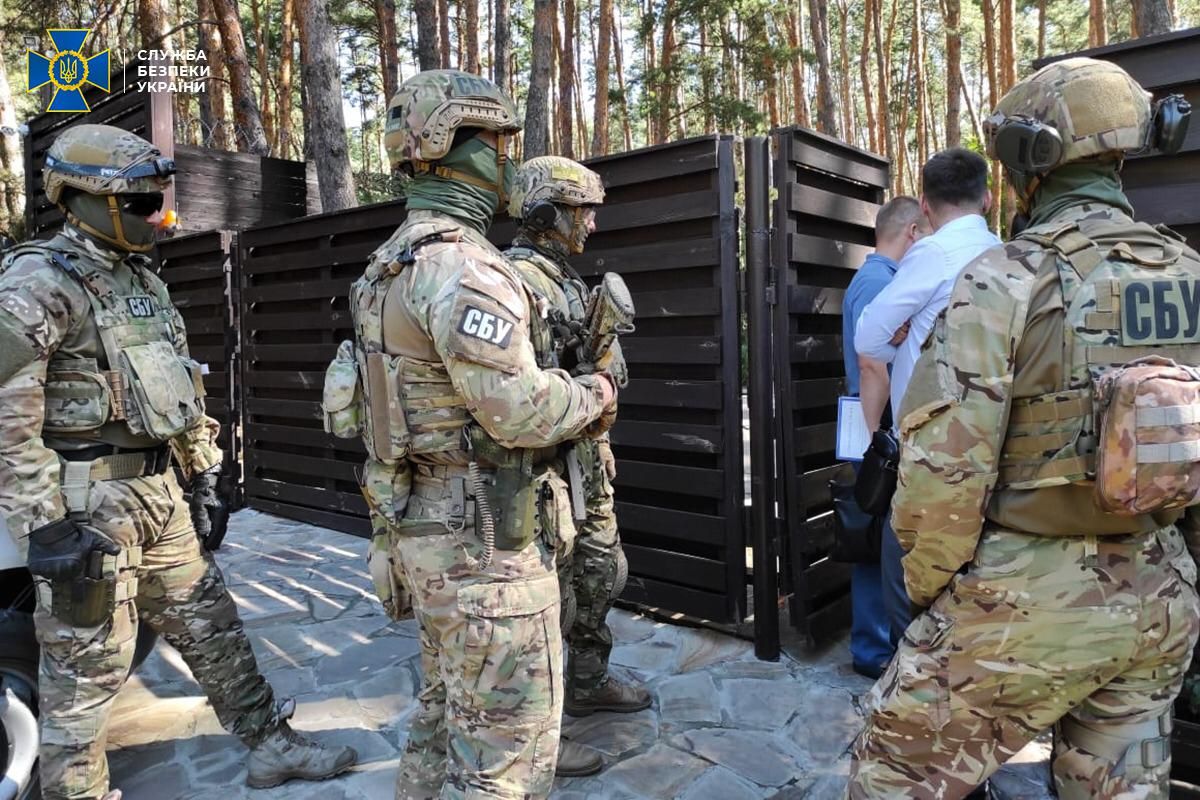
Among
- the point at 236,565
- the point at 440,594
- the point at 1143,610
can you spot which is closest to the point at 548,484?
the point at 440,594

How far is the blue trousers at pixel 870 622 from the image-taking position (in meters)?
3.77

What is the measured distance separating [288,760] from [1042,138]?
3134mm

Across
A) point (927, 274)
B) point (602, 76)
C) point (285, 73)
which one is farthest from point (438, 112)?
point (285, 73)

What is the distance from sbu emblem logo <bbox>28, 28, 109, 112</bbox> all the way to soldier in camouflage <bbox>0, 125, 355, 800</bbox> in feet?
19.2

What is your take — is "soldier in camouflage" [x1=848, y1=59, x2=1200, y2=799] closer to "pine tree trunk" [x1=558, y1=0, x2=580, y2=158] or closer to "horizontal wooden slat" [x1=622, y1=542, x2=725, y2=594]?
"horizontal wooden slat" [x1=622, y1=542, x2=725, y2=594]

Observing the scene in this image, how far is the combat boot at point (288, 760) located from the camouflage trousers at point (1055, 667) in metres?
2.15

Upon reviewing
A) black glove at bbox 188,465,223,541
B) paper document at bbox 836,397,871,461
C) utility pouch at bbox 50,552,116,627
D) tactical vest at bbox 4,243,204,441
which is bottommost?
utility pouch at bbox 50,552,116,627

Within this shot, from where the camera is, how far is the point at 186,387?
2.94 m

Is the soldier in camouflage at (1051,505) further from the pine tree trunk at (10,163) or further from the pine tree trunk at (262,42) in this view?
the pine tree trunk at (262,42)

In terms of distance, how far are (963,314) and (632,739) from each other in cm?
232

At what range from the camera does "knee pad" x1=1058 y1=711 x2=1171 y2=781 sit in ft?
5.68

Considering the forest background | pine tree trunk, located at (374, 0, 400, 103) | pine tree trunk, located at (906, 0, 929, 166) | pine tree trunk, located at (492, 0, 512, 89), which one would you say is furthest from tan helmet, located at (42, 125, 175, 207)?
pine tree trunk, located at (906, 0, 929, 166)

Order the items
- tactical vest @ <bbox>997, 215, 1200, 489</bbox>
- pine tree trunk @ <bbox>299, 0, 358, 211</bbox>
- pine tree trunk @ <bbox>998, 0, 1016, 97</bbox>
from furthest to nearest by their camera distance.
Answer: pine tree trunk @ <bbox>998, 0, 1016, 97</bbox>, pine tree trunk @ <bbox>299, 0, 358, 211</bbox>, tactical vest @ <bbox>997, 215, 1200, 489</bbox>

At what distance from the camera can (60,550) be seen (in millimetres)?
2512
